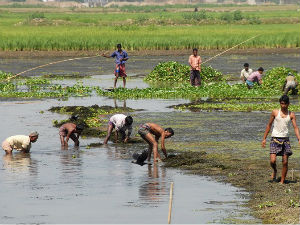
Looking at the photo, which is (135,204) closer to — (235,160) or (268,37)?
(235,160)

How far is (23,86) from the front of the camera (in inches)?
1307

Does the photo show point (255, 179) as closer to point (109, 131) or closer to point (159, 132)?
point (159, 132)

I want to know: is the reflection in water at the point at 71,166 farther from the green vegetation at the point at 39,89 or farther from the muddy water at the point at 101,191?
the green vegetation at the point at 39,89

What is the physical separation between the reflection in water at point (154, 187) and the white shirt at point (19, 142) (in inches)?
128

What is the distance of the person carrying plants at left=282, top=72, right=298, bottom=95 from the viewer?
27.2 m

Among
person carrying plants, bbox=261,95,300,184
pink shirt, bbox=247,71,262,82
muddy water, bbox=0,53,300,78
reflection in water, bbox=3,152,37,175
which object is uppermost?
person carrying plants, bbox=261,95,300,184

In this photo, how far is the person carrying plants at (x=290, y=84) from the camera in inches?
1071

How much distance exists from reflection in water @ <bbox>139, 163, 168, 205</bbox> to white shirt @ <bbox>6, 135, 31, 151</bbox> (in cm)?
325

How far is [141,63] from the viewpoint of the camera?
46.0m

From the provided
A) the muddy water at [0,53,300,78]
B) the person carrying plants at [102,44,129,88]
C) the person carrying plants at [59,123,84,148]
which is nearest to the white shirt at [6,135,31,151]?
the person carrying plants at [59,123,84,148]

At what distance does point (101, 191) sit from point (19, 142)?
180 inches

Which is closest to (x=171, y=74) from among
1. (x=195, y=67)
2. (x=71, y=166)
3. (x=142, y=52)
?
(x=195, y=67)

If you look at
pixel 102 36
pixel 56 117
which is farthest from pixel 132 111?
pixel 102 36

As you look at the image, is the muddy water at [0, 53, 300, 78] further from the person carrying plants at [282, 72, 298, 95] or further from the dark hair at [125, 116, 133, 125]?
the dark hair at [125, 116, 133, 125]
